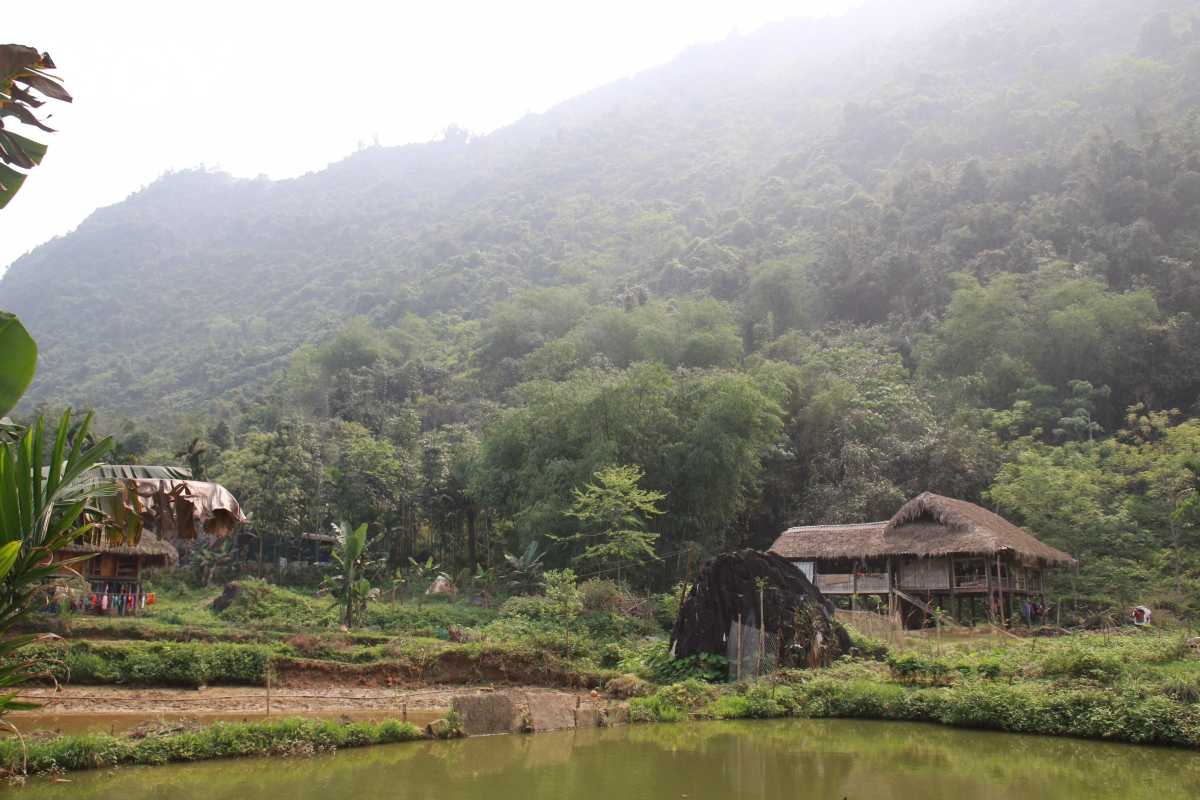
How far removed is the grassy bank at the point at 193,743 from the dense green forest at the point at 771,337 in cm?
1251

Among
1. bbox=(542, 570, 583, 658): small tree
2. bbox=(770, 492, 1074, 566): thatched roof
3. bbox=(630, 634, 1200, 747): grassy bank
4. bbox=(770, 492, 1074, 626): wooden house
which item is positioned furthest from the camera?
bbox=(770, 492, 1074, 626): wooden house

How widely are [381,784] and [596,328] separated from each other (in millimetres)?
31996

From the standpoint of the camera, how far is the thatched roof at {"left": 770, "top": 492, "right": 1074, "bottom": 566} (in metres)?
18.7

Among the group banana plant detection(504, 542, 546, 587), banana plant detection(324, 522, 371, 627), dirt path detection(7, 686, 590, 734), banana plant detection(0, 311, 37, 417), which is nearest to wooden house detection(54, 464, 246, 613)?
banana plant detection(0, 311, 37, 417)

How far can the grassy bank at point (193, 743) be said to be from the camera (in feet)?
25.3

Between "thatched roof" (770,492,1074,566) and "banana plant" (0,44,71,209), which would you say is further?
"thatched roof" (770,492,1074,566)

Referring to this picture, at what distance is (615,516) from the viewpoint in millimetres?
21000

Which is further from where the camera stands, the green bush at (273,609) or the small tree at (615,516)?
the small tree at (615,516)

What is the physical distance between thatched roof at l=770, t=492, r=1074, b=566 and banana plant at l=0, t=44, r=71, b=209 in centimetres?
1928

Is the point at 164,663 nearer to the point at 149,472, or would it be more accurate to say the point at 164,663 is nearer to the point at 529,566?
the point at 149,472

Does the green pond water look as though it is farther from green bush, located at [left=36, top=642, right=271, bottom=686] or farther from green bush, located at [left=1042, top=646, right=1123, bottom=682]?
green bush, located at [left=36, top=642, right=271, bottom=686]

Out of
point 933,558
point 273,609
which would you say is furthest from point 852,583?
point 273,609

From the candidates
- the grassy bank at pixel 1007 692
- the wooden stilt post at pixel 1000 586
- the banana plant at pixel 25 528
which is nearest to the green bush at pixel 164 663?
the grassy bank at pixel 1007 692

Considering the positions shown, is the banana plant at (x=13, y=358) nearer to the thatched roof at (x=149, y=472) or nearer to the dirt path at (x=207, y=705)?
the thatched roof at (x=149, y=472)
